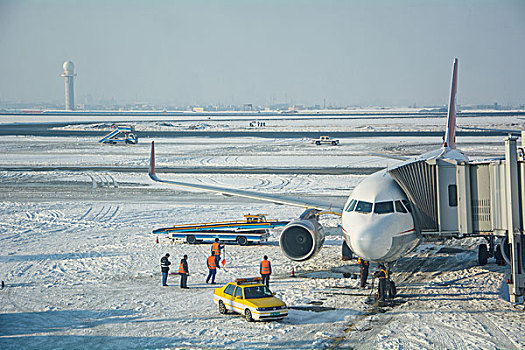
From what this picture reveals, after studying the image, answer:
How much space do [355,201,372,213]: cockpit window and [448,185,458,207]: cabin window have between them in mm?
2801

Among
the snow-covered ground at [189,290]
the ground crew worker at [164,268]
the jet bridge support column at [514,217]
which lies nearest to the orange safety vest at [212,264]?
the snow-covered ground at [189,290]

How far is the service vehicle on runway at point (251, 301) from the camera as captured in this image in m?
18.5

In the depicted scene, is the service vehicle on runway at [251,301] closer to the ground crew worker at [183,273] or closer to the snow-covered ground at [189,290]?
the snow-covered ground at [189,290]

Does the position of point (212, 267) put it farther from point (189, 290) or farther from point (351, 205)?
point (351, 205)

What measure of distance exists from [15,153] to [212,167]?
33.7m

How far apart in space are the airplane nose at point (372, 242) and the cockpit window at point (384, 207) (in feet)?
2.33

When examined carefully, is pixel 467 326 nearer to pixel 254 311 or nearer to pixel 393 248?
pixel 393 248

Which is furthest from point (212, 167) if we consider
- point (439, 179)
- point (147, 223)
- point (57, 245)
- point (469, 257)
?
point (439, 179)

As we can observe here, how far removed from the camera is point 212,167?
62.4 m

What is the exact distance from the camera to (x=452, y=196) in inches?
824

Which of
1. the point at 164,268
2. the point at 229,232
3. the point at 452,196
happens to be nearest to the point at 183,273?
the point at 164,268

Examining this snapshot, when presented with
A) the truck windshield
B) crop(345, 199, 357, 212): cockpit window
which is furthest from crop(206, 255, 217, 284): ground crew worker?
crop(345, 199, 357, 212): cockpit window

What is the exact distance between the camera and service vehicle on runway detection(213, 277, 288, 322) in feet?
60.7

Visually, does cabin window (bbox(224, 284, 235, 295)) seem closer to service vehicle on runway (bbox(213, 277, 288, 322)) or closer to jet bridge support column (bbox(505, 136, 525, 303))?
service vehicle on runway (bbox(213, 277, 288, 322))
